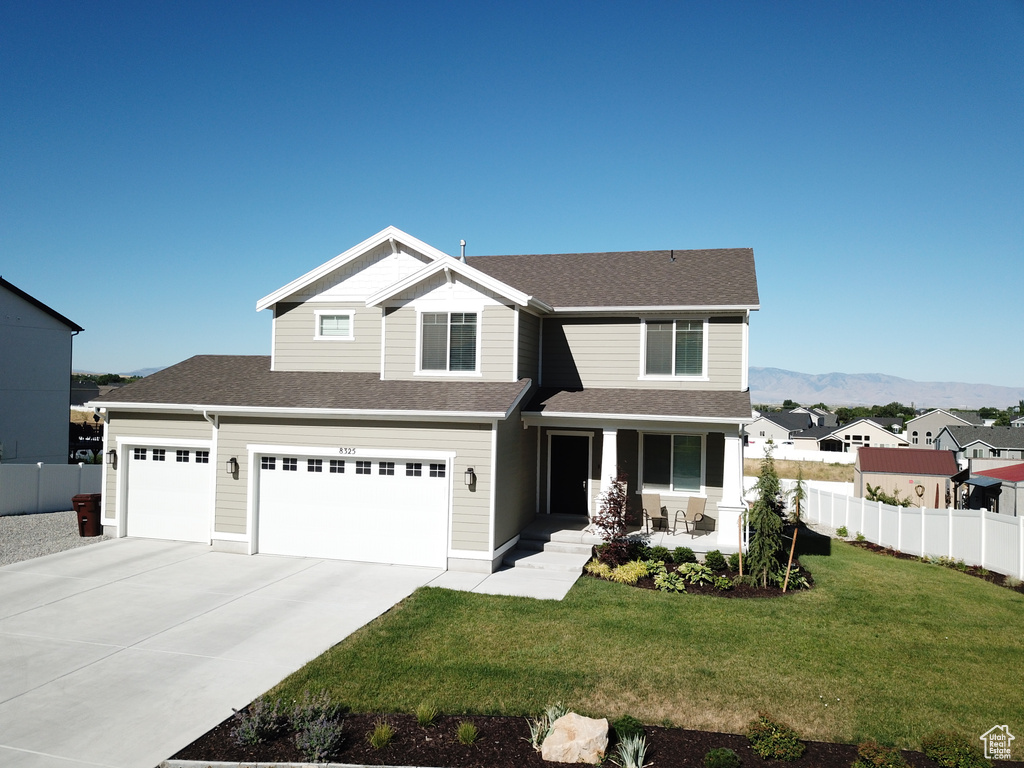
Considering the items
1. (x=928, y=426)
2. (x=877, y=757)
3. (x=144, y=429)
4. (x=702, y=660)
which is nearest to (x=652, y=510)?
(x=702, y=660)

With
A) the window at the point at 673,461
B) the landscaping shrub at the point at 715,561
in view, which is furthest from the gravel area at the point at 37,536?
the landscaping shrub at the point at 715,561

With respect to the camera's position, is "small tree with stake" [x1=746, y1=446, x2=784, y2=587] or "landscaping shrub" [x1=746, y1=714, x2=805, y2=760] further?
"small tree with stake" [x1=746, y1=446, x2=784, y2=587]

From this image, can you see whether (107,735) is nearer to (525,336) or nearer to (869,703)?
(869,703)

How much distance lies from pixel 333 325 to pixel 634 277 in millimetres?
8193

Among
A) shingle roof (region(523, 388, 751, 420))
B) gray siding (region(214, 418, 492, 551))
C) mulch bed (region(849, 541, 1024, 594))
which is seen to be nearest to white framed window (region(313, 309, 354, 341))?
gray siding (region(214, 418, 492, 551))

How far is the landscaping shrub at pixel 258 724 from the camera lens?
21.9ft

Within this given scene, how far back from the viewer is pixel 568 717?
22.1 feet

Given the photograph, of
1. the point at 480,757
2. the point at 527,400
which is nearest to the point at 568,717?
the point at 480,757

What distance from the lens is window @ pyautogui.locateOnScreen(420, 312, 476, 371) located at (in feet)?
50.9

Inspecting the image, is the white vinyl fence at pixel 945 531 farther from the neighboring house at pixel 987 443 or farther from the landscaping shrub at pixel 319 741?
the neighboring house at pixel 987 443

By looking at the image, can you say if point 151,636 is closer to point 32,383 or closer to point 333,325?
point 333,325

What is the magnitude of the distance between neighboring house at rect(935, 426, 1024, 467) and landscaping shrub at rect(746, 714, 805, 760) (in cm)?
5447

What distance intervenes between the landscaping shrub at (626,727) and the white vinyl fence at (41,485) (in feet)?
64.0

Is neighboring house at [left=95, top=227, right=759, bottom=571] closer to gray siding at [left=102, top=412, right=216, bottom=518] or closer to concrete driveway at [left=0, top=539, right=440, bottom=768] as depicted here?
gray siding at [left=102, top=412, right=216, bottom=518]
